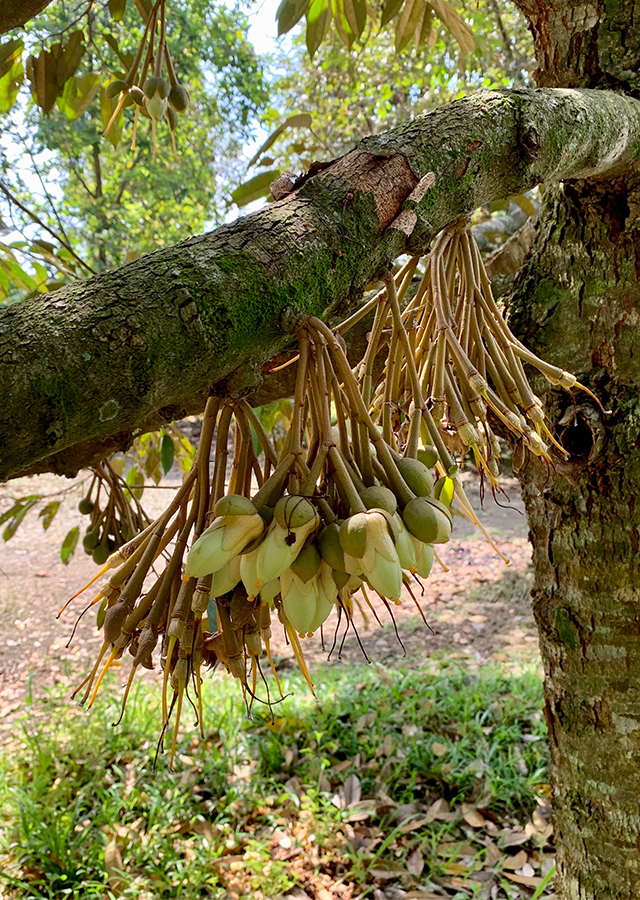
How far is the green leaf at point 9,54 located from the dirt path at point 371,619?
214 cm

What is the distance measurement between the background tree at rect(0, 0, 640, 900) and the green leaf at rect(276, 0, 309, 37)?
0.43 m

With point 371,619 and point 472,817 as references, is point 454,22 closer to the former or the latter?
point 472,817

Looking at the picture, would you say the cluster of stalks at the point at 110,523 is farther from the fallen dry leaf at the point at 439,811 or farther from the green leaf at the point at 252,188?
the fallen dry leaf at the point at 439,811

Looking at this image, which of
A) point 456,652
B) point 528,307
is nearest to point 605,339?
point 528,307

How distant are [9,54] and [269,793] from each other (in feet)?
8.46

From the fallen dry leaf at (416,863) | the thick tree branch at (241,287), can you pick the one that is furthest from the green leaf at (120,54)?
the fallen dry leaf at (416,863)

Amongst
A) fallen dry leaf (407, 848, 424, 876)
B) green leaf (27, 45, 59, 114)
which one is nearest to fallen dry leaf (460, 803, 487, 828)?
fallen dry leaf (407, 848, 424, 876)

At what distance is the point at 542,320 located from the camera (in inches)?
45.4

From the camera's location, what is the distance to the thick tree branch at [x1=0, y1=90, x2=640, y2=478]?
1.42 feet

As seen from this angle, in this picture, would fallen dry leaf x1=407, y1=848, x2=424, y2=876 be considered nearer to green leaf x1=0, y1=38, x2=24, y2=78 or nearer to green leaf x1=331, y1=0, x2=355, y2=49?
green leaf x1=331, y1=0, x2=355, y2=49

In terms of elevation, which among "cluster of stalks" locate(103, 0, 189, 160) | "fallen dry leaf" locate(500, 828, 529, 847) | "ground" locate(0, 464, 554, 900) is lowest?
"fallen dry leaf" locate(500, 828, 529, 847)

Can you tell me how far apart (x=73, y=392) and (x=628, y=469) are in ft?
3.17

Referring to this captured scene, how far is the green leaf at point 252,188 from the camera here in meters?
1.25

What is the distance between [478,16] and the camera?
248 cm
